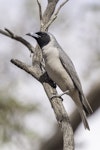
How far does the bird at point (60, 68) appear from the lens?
3058mm

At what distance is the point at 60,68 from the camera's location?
3.13 meters

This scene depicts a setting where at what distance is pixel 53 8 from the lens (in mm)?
3168

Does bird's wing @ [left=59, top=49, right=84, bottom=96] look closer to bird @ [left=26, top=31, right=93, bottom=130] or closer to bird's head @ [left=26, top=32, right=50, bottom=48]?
bird @ [left=26, top=31, right=93, bottom=130]

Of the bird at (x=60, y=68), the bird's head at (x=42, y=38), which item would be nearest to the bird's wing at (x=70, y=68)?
the bird at (x=60, y=68)

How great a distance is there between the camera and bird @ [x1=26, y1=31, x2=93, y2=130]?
306cm

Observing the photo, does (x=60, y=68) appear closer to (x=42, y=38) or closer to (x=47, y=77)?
(x=47, y=77)

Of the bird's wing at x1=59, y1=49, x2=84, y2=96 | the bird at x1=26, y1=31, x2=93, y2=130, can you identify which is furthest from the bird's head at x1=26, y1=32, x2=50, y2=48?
the bird's wing at x1=59, y1=49, x2=84, y2=96

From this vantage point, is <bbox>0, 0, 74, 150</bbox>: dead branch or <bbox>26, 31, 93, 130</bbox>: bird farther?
<bbox>26, 31, 93, 130</bbox>: bird

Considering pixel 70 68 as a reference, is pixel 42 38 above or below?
above

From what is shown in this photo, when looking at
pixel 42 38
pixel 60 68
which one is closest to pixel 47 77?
pixel 60 68

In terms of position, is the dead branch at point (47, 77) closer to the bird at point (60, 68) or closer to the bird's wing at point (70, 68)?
the bird at point (60, 68)

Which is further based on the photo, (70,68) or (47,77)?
(70,68)

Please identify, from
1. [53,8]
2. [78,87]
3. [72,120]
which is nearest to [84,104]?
[78,87]

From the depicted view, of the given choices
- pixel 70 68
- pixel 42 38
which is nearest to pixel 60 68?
pixel 70 68
